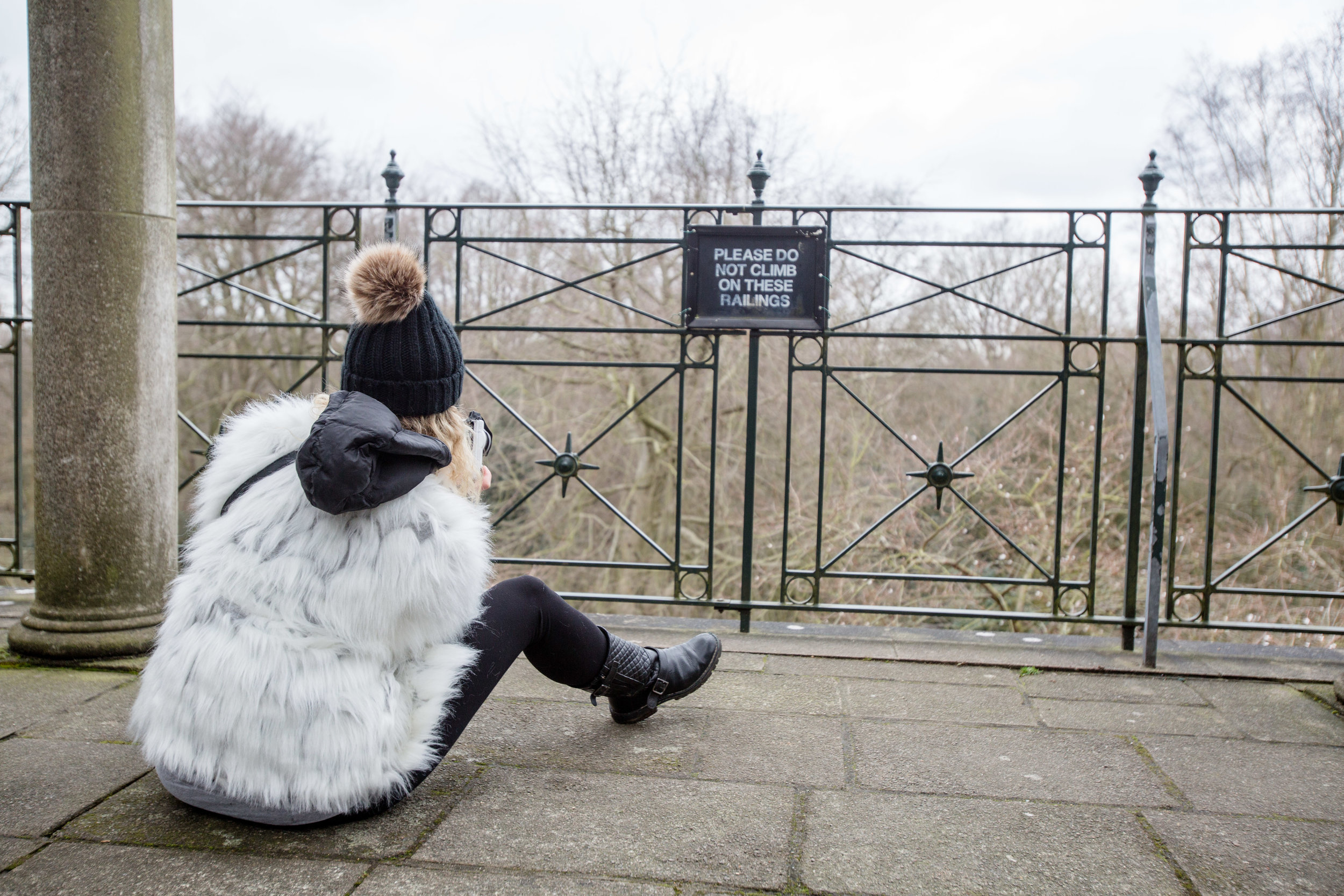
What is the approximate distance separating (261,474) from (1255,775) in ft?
8.31

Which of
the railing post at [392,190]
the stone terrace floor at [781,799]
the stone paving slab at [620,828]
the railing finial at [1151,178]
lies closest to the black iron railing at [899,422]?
the railing post at [392,190]

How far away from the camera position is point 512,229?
11266 millimetres

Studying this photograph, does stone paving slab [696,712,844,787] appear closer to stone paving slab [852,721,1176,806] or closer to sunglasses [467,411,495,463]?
stone paving slab [852,721,1176,806]

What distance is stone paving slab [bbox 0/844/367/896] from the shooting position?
1.78 m

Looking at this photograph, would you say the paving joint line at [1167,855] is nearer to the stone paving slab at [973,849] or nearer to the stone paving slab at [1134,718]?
the stone paving slab at [973,849]

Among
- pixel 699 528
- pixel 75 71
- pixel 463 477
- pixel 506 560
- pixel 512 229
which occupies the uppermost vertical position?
pixel 512 229

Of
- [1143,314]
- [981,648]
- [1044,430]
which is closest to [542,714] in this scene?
[981,648]

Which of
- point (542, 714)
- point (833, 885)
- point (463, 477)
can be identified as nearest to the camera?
point (833, 885)

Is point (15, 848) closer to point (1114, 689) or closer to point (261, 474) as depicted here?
point (261, 474)

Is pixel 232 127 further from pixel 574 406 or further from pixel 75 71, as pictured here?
pixel 75 71

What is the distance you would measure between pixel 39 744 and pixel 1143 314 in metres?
4.02

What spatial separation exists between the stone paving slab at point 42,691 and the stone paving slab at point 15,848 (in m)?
0.74

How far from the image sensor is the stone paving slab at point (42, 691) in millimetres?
2723

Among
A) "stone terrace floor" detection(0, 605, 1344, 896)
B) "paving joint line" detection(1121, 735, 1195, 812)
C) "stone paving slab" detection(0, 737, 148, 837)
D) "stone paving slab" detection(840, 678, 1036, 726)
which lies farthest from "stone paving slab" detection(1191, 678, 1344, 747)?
"stone paving slab" detection(0, 737, 148, 837)
